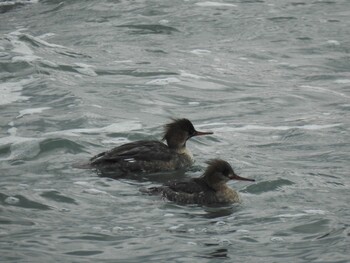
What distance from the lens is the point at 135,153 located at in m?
10.7

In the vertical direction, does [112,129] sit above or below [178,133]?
below

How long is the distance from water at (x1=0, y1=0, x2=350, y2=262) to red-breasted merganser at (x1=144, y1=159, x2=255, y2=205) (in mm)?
138

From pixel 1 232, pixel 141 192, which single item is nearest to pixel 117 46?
pixel 141 192

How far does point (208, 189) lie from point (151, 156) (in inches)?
50.0

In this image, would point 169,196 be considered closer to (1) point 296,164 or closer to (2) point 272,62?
(1) point 296,164

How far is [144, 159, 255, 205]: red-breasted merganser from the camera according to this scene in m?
9.57

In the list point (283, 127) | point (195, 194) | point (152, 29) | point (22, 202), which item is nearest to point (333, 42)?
point (152, 29)

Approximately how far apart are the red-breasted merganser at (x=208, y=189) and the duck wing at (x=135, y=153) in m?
0.88

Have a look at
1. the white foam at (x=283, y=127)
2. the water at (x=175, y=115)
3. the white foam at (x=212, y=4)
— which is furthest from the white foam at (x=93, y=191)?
the white foam at (x=212, y=4)

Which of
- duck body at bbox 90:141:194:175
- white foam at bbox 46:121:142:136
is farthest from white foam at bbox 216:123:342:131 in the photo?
duck body at bbox 90:141:194:175

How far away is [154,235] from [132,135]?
3787 mm

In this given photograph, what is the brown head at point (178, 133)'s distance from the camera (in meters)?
11.2

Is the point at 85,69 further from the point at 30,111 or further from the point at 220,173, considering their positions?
the point at 220,173

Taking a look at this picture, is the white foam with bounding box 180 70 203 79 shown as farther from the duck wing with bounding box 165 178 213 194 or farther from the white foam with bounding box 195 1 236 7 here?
the duck wing with bounding box 165 178 213 194
